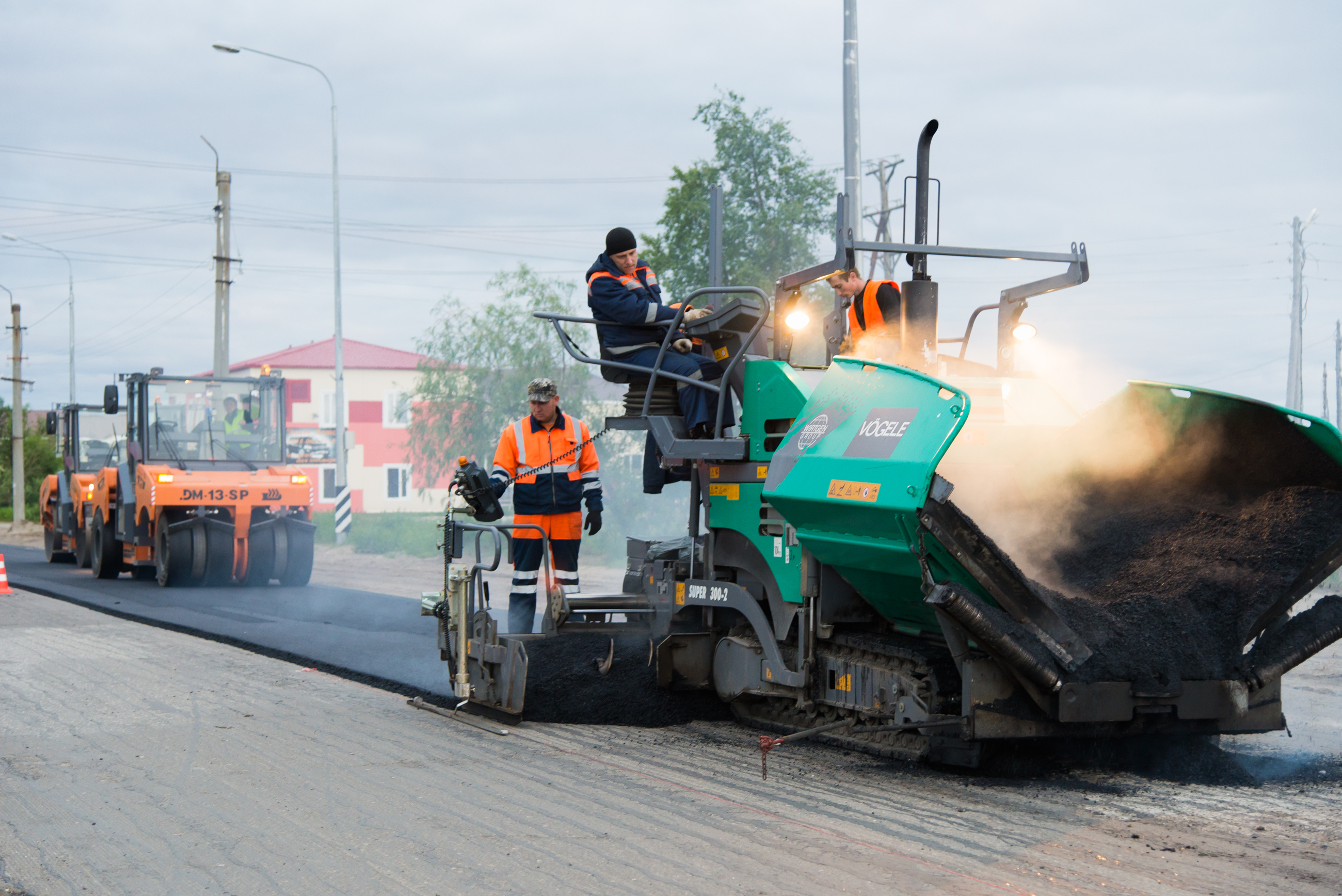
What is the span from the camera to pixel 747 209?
21.2m

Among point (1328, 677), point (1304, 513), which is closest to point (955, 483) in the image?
point (1304, 513)

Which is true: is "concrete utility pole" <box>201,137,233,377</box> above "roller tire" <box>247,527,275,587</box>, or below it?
above

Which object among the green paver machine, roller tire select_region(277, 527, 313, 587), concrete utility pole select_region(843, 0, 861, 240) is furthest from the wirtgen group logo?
roller tire select_region(277, 527, 313, 587)

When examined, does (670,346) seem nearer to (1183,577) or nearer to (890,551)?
(890,551)

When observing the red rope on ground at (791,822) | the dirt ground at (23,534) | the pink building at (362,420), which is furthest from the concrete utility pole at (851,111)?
the pink building at (362,420)

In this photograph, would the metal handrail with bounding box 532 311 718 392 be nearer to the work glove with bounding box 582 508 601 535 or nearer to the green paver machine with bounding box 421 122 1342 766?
the green paver machine with bounding box 421 122 1342 766

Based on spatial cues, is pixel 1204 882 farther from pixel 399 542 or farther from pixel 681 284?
pixel 399 542

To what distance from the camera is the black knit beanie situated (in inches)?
255

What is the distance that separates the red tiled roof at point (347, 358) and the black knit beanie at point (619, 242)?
48151mm

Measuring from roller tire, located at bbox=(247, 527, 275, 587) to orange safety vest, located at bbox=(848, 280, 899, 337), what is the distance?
10.3 metres

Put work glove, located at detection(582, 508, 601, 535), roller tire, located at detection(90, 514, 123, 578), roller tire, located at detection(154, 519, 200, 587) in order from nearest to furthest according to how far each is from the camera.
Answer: work glove, located at detection(582, 508, 601, 535)
roller tire, located at detection(154, 519, 200, 587)
roller tire, located at detection(90, 514, 123, 578)

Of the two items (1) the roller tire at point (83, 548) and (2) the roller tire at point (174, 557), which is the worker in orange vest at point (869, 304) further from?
(1) the roller tire at point (83, 548)

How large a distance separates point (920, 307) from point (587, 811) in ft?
8.77

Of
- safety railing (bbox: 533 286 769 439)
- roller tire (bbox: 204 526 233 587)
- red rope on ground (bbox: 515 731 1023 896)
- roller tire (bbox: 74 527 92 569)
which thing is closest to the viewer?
red rope on ground (bbox: 515 731 1023 896)
